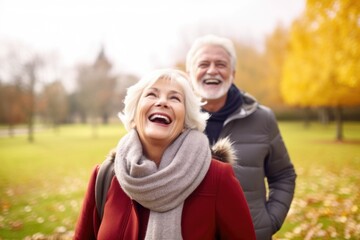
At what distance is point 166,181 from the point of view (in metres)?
1.49

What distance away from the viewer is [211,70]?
8.19 feet

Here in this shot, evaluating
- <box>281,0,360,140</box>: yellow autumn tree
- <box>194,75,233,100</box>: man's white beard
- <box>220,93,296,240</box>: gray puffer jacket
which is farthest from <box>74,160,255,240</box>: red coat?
<box>281,0,360,140</box>: yellow autumn tree

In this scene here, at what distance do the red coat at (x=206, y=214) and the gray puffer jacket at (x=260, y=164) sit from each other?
2.48 ft

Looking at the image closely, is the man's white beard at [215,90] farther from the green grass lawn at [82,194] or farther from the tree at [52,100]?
the tree at [52,100]

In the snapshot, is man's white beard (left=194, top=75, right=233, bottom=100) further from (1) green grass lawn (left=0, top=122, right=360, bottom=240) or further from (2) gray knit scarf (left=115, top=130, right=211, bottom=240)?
(1) green grass lawn (left=0, top=122, right=360, bottom=240)

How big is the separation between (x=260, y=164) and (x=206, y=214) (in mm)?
1003

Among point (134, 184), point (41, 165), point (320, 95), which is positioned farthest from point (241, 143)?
point (320, 95)

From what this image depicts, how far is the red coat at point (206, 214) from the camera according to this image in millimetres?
1534

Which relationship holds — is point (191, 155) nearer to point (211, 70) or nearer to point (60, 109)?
point (211, 70)

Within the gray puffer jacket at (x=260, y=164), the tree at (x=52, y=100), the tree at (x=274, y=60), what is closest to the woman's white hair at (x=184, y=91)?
the gray puffer jacket at (x=260, y=164)

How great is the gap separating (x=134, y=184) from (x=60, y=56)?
32.0m

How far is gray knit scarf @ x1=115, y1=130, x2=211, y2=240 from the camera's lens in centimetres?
149

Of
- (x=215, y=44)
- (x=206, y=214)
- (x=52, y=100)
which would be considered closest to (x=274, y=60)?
(x=52, y=100)

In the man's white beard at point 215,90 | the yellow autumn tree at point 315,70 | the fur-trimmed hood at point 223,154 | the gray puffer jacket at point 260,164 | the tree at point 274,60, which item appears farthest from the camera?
the tree at point 274,60
